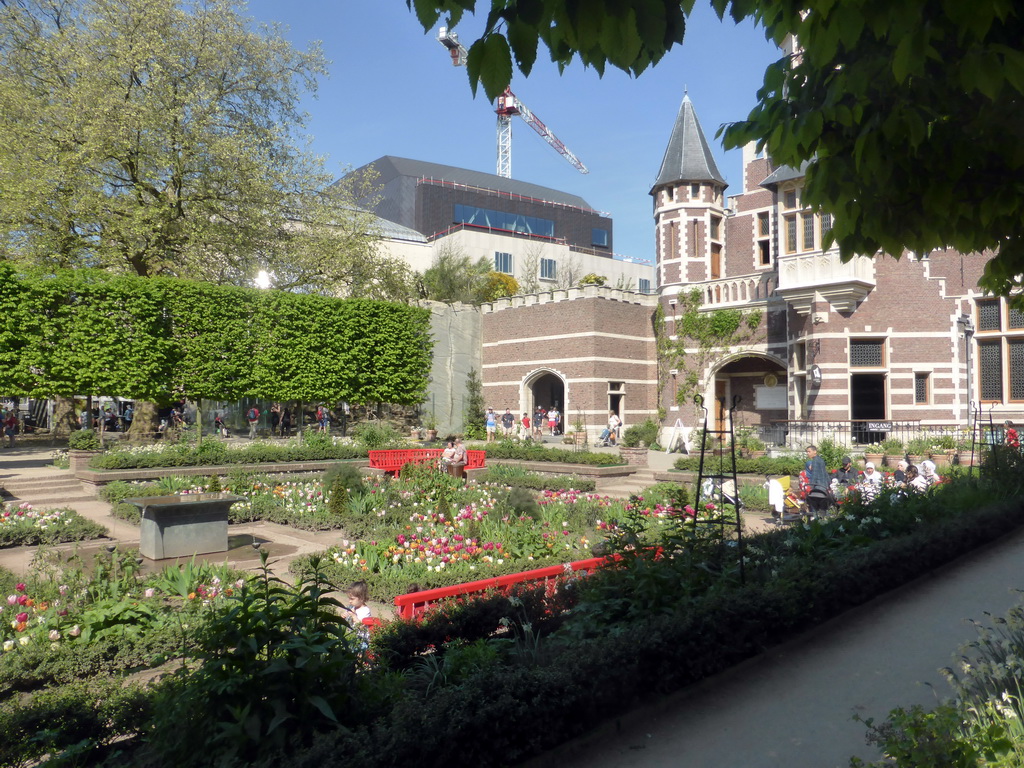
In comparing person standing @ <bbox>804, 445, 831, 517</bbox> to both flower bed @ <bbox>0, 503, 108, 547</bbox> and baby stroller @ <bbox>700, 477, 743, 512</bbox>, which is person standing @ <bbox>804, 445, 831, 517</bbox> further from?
flower bed @ <bbox>0, 503, 108, 547</bbox>

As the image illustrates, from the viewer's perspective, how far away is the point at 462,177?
6188 cm

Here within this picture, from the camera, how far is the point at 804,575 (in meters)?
5.89

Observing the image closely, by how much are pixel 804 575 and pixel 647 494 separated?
7.35 metres

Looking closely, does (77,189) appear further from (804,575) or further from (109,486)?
(804,575)

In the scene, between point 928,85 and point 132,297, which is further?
point 132,297

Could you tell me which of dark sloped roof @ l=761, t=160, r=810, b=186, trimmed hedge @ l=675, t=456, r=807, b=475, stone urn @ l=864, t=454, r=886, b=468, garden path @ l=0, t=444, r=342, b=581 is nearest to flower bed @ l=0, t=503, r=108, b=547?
garden path @ l=0, t=444, r=342, b=581

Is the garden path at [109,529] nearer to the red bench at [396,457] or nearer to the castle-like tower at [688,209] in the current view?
the red bench at [396,457]

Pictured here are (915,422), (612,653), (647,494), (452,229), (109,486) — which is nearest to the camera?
(612,653)

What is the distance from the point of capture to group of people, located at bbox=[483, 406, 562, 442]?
30.3m

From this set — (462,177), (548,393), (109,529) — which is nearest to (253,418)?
(109,529)

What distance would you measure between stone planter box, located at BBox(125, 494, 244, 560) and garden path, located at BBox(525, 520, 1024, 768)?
718 cm

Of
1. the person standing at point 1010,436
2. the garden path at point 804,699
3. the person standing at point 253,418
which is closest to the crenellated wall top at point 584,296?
the person standing at point 253,418

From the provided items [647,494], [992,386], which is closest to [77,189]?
[647,494]

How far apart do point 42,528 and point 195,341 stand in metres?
12.4
